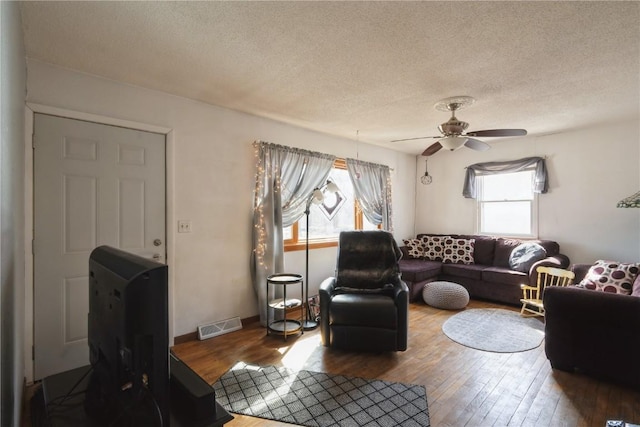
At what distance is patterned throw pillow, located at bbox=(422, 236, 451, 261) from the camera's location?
5.21m

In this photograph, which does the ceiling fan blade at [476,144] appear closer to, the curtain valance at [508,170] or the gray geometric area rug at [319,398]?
the curtain valance at [508,170]

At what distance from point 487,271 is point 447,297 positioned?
2.66 ft

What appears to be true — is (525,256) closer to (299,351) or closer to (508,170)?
(508,170)

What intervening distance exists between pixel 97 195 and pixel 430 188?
5108 mm

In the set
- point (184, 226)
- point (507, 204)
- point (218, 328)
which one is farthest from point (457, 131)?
point (218, 328)

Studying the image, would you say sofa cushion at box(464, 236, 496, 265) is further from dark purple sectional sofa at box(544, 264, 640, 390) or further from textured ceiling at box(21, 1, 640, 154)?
dark purple sectional sofa at box(544, 264, 640, 390)

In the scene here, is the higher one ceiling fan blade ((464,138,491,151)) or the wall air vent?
ceiling fan blade ((464,138,491,151))

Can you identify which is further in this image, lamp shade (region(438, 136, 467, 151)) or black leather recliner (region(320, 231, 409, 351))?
lamp shade (region(438, 136, 467, 151))

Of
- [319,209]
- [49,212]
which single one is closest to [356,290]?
[319,209]

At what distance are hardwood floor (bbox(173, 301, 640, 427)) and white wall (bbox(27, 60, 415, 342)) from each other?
0.38 meters

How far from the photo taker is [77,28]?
1.95 metres

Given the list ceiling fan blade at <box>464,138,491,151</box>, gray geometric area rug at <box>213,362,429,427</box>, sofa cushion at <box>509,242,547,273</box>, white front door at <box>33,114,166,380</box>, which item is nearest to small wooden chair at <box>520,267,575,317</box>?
sofa cushion at <box>509,242,547,273</box>

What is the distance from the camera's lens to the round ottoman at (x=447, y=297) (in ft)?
13.5

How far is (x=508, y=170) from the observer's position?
4.97 m
